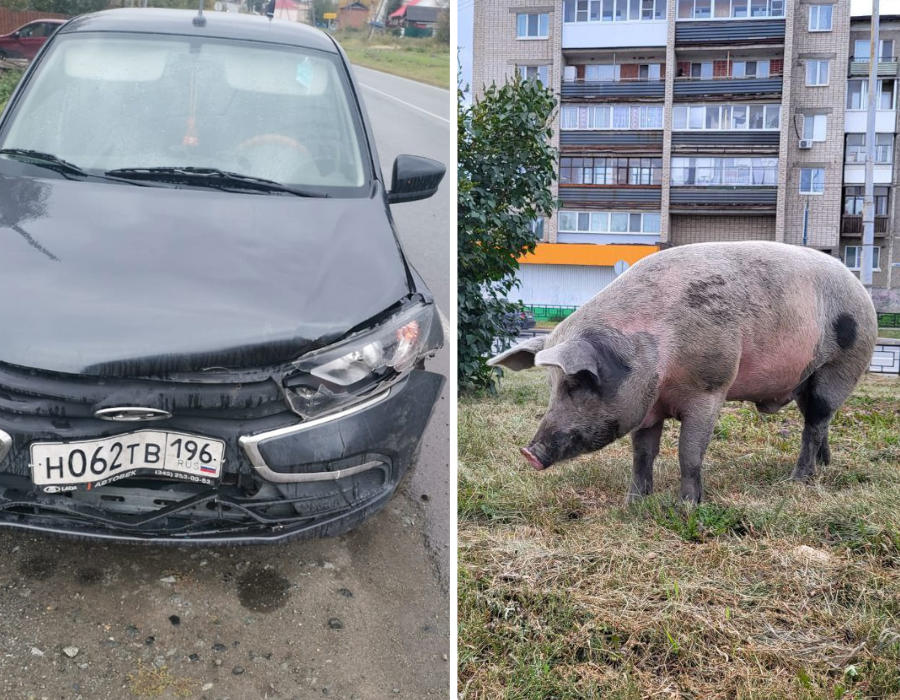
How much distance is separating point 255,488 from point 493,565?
2.03 ft

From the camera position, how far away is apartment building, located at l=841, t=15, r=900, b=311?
7.17 feet

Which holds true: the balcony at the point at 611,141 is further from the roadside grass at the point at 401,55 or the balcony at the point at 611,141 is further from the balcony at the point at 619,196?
the roadside grass at the point at 401,55

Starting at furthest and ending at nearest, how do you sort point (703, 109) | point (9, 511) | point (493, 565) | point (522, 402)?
point (522, 402) < point (703, 109) < point (493, 565) < point (9, 511)

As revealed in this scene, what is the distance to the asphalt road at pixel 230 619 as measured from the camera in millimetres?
2025

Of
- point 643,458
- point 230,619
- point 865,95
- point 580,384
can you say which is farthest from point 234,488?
point 865,95

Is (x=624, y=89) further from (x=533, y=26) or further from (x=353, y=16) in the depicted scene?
(x=353, y=16)

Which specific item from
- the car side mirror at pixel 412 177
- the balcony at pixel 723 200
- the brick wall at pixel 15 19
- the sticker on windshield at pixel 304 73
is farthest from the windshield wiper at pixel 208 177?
the brick wall at pixel 15 19

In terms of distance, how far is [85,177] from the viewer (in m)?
2.60

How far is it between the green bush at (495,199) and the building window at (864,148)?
780mm

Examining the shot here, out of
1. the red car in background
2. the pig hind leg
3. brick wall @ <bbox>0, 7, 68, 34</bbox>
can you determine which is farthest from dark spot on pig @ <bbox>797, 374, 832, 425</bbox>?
brick wall @ <bbox>0, 7, 68, 34</bbox>

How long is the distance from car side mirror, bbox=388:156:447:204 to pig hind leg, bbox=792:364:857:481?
1369mm

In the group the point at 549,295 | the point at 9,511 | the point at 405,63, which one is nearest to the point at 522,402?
the point at 549,295

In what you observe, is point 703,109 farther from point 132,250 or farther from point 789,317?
point 132,250

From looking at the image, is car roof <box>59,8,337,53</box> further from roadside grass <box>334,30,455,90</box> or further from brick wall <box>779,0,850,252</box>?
brick wall <box>779,0,850,252</box>
